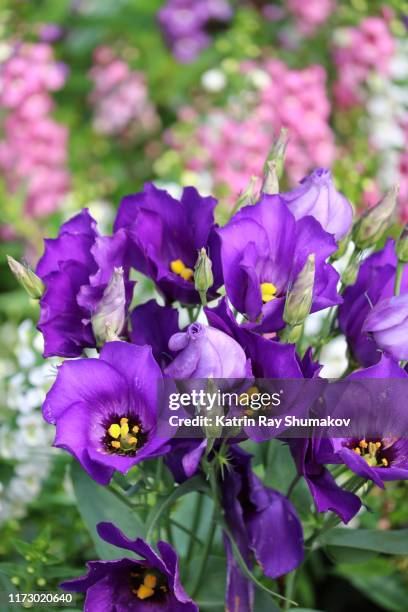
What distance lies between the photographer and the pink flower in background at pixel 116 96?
6.77 ft

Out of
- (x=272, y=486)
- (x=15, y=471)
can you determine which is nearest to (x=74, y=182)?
(x=15, y=471)

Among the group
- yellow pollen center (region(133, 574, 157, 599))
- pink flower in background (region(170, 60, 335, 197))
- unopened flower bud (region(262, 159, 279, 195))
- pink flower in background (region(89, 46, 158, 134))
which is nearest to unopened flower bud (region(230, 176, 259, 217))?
unopened flower bud (region(262, 159, 279, 195))

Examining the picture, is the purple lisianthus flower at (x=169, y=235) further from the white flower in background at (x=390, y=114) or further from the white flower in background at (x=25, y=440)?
the white flower in background at (x=390, y=114)

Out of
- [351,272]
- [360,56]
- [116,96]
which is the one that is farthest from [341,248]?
[116,96]

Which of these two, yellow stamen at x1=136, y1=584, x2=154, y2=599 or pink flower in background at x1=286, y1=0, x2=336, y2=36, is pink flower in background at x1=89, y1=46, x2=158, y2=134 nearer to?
pink flower in background at x1=286, y1=0, x2=336, y2=36

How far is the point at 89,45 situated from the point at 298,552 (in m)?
1.97

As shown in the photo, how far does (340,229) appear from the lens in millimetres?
689

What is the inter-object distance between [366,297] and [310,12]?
1591 millimetres

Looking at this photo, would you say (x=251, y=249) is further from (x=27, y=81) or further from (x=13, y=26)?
(x=13, y=26)

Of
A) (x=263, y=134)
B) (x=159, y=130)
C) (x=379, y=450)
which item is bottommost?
(x=159, y=130)

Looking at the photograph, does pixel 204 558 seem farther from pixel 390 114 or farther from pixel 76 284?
pixel 390 114

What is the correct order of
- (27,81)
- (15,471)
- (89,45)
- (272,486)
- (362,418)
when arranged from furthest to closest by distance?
(89,45) → (27,81) → (15,471) → (272,486) → (362,418)

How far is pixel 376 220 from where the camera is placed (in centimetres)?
71

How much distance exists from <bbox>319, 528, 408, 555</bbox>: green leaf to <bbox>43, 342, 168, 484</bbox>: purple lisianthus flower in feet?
0.72
